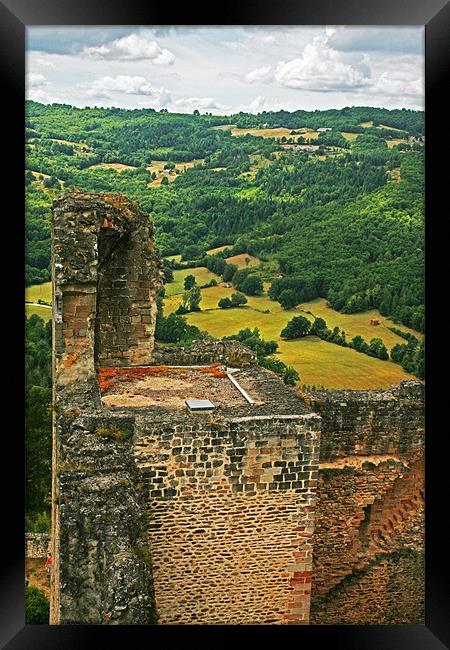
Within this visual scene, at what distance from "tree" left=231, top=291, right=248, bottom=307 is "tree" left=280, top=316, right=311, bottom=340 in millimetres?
2592

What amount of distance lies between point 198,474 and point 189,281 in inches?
1131

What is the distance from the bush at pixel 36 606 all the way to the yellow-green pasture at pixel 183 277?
902 inches

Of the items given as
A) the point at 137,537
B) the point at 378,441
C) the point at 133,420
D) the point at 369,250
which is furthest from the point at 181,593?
the point at 369,250

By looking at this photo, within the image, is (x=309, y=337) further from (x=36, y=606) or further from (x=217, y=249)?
(x=36, y=606)

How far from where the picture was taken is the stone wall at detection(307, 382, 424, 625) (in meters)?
10.4

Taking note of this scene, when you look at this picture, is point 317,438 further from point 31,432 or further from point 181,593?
point 31,432

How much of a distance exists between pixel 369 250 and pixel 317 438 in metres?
27.3

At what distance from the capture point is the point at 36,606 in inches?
511

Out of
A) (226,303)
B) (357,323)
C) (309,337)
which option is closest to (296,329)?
(309,337)

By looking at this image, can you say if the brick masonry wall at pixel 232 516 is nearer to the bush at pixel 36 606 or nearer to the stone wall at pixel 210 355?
the stone wall at pixel 210 355

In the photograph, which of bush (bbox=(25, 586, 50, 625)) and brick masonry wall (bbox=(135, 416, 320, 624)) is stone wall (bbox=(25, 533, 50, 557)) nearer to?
bush (bbox=(25, 586, 50, 625))

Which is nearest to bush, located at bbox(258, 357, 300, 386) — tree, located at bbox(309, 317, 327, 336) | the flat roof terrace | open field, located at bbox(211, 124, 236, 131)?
tree, located at bbox(309, 317, 327, 336)
